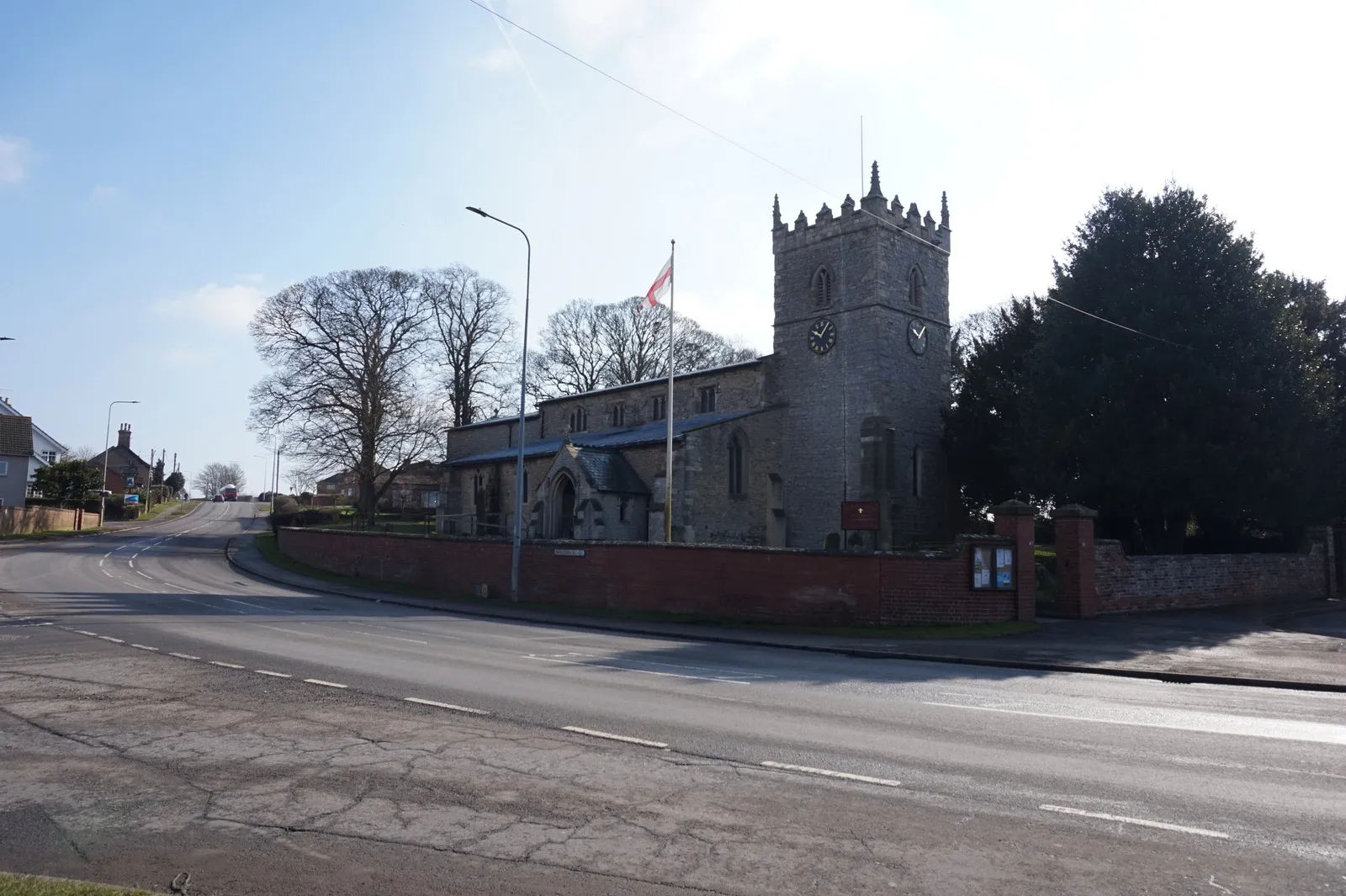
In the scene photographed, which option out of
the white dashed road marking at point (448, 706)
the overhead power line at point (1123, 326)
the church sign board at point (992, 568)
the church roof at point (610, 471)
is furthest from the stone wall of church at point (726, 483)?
the white dashed road marking at point (448, 706)

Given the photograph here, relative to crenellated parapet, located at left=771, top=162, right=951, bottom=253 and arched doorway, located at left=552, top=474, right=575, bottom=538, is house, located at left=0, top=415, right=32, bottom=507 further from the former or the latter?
crenellated parapet, located at left=771, top=162, right=951, bottom=253

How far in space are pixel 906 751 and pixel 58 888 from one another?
6496 mm

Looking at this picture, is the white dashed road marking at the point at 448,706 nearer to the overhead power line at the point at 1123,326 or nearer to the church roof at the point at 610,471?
the church roof at the point at 610,471

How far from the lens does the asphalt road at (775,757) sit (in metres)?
5.26

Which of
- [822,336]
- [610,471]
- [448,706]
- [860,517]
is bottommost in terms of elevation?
[448,706]

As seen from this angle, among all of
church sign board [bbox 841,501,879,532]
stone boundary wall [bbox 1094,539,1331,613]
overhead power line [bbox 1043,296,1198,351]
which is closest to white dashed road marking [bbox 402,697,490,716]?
church sign board [bbox 841,501,879,532]

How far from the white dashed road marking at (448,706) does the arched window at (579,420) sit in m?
39.2

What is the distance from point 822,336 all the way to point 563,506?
1286 centimetres

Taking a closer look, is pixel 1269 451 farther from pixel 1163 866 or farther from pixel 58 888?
pixel 58 888

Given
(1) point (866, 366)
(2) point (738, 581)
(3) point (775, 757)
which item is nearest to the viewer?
(3) point (775, 757)

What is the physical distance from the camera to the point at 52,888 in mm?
4379

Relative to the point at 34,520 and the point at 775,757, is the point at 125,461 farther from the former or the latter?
the point at 775,757

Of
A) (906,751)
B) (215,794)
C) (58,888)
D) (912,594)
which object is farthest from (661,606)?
(58,888)

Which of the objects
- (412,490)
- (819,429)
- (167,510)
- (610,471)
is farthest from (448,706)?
(167,510)
